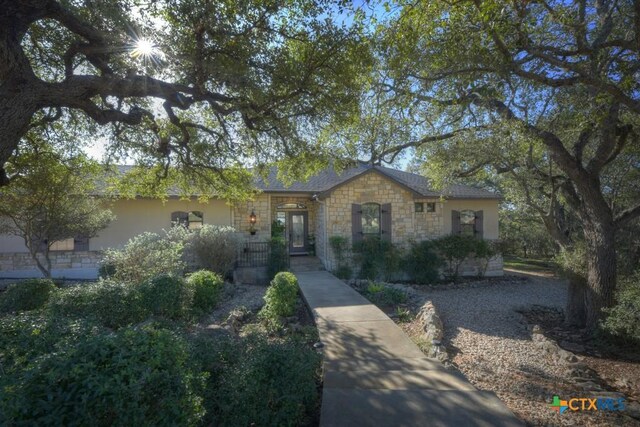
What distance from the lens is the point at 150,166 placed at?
10.1 m

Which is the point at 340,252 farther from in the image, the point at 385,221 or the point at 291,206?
the point at 291,206

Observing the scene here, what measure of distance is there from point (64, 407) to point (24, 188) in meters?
9.63

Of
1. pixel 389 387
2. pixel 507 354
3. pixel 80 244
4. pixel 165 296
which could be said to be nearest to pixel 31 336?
pixel 165 296

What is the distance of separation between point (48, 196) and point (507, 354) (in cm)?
1169

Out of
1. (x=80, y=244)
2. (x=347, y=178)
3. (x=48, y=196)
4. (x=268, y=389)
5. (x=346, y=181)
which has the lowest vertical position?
(x=268, y=389)

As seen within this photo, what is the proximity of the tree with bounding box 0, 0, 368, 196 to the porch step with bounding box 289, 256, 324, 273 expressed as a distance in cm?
667

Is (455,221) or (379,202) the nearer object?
(379,202)

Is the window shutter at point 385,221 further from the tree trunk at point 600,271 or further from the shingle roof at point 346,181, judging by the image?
the tree trunk at point 600,271

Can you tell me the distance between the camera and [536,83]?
596 centimetres

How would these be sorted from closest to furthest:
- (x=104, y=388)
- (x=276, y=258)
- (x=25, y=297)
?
(x=104, y=388), (x=25, y=297), (x=276, y=258)

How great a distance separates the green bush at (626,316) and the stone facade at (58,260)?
16224mm

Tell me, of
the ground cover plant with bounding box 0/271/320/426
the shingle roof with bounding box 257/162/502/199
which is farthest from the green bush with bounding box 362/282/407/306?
the ground cover plant with bounding box 0/271/320/426

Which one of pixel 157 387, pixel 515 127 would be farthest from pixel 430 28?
pixel 157 387

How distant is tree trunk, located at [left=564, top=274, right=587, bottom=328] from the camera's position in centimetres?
848
